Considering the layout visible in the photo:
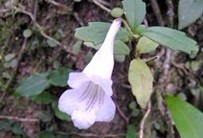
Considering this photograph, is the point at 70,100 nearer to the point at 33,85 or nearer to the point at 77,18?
the point at 33,85

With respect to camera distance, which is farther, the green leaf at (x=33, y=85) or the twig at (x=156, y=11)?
the twig at (x=156, y=11)

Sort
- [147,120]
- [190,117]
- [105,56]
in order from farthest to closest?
[147,120] → [190,117] → [105,56]

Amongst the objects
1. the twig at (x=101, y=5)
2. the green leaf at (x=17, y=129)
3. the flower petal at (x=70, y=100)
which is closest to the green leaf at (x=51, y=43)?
→ the twig at (x=101, y=5)

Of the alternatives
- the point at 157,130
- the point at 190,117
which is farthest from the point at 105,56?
the point at 157,130

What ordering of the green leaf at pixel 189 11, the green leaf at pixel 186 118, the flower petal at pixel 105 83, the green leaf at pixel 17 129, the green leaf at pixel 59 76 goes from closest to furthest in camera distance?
the flower petal at pixel 105 83 → the green leaf at pixel 189 11 → the green leaf at pixel 186 118 → the green leaf at pixel 59 76 → the green leaf at pixel 17 129

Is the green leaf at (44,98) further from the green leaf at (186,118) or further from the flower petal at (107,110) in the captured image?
the flower petal at (107,110)

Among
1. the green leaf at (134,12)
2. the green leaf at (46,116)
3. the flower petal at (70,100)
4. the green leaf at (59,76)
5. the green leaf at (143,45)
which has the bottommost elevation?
the green leaf at (46,116)

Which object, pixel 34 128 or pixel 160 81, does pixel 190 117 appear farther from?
pixel 34 128
